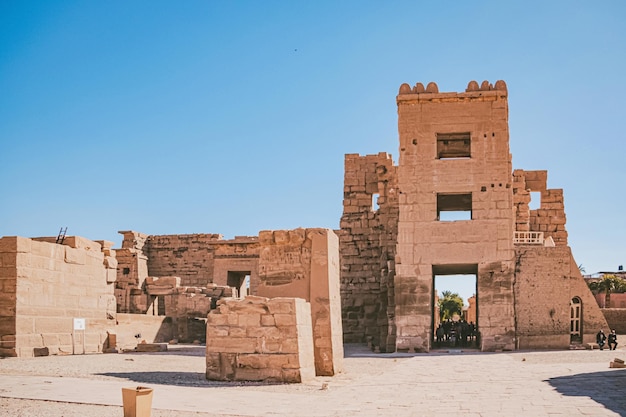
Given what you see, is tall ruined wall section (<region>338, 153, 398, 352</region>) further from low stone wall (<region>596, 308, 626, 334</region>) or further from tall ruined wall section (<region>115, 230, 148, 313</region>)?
low stone wall (<region>596, 308, 626, 334</region>)

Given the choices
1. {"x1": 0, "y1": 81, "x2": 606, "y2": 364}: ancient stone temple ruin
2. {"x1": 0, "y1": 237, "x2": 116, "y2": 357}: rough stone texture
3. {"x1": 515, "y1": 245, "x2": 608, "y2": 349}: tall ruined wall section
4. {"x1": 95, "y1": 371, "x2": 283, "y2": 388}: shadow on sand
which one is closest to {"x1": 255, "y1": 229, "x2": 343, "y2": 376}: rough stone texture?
{"x1": 0, "y1": 81, "x2": 606, "y2": 364}: ancient stone temple ruin

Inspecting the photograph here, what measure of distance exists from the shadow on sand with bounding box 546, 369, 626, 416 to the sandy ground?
1cm

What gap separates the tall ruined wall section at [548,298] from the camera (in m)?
19.7

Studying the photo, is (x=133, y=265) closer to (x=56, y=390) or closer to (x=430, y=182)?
(x=430, y=182)

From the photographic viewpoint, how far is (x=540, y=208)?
1087 inches

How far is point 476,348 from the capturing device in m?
20.7

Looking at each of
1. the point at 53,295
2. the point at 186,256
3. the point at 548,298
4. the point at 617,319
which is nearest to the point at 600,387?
the point at 53,295

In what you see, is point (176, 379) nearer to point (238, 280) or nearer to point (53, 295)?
point (53, 295)

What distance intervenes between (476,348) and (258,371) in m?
12.1

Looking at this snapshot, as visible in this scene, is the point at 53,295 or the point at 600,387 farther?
the point at 53,295

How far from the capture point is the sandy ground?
7.51 metres

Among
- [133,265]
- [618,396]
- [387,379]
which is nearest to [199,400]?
[387,379]

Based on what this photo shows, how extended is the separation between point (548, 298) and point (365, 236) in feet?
24.0

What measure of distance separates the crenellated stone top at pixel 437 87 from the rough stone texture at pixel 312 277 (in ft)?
32.8
